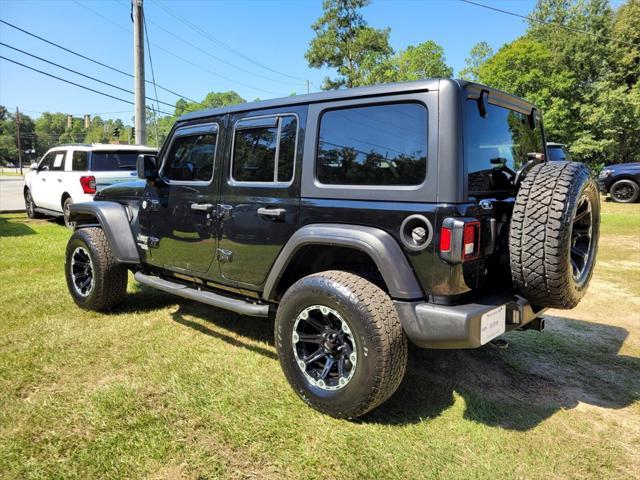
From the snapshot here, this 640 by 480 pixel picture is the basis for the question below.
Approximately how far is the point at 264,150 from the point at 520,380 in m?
2.45

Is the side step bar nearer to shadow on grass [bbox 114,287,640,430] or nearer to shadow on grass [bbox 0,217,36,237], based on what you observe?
shadow on grass [bbox 114,287,640,430]

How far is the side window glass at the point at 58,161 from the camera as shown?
9648mm

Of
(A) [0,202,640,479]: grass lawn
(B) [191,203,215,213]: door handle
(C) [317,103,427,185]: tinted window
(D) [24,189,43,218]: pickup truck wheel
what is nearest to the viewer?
(A) [0,202,640,479]: grass lawn

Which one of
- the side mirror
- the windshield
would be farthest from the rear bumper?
the windshield

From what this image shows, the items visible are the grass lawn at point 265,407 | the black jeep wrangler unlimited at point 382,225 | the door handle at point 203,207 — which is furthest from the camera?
the door handle at point 203,207

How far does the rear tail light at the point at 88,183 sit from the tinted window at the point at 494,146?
7.84m

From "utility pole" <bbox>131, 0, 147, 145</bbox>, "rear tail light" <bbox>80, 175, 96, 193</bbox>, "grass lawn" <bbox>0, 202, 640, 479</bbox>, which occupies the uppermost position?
"utility pole" <bbox>131, 0, 147, 145</bbox>

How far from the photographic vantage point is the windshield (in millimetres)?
8906

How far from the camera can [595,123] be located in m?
26.6

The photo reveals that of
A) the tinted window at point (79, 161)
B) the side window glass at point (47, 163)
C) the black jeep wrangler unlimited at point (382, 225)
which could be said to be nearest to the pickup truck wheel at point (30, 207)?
the side window glass at point (47, 163)

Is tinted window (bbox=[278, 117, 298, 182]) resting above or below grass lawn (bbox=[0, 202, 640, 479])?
above

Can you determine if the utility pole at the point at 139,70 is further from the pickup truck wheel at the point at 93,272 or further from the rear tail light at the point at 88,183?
the pickup truck wheel at the point at 93,272

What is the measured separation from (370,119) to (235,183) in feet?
3.80

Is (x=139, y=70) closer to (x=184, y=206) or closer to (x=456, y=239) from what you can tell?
(x=184, y=206)
